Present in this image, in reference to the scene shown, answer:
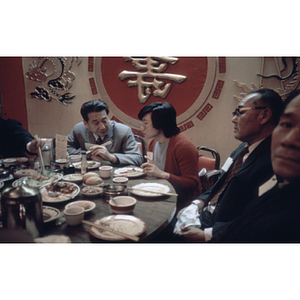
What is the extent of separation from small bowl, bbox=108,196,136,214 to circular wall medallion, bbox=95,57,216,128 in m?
0.97

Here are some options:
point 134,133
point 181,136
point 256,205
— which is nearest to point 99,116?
point 134,133

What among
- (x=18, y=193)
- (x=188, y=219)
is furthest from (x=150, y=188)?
(x=18, y=193)

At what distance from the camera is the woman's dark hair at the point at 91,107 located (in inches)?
74.0

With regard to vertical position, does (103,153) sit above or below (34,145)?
below

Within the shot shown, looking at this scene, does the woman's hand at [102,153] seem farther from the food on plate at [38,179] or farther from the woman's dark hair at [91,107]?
the food on plate at [38,179]

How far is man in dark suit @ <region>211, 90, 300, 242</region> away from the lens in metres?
0.90

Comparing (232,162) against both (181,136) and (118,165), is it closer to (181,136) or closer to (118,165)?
(181,136)

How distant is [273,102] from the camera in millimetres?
1023

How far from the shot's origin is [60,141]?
173 cm

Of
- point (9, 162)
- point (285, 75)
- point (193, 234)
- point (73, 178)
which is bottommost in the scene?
point (193, 234)

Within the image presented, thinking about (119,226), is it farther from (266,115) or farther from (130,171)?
(266,115)

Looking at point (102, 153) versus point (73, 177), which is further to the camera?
point (102, 153)

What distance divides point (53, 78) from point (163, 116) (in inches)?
44.3

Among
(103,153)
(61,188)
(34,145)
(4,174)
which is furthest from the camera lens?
(103,153)
